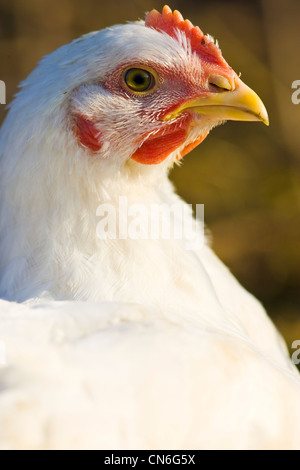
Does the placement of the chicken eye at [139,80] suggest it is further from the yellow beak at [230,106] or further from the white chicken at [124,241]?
the yellow beak at [230,106]

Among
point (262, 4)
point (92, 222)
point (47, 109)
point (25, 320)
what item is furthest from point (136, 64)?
point (262, 4)

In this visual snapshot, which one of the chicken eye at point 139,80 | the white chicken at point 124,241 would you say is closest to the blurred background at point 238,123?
the white chicken at point 124,241

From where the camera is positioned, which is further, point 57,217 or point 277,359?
point 277,359

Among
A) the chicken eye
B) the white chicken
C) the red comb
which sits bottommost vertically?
the white chicken

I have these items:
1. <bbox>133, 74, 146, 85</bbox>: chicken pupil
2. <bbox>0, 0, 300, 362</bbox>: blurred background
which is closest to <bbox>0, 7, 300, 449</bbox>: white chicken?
<bbox>133, 74, 146, 85</bbox>: chicken pupil

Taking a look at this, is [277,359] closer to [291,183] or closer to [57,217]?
[57,217]

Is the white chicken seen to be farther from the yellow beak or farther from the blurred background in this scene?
the blurred background
